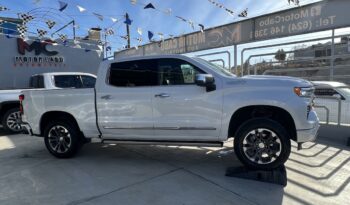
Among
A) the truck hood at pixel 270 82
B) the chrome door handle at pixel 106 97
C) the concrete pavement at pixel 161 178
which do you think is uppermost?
the truck hood at pixel 270 82

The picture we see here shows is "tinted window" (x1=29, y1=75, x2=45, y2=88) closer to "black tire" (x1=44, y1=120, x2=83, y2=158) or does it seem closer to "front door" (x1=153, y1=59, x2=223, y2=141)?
"black tire" (x1=44, y1=120, x2=83, y2=158)

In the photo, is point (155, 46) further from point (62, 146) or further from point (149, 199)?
point (149, 199)

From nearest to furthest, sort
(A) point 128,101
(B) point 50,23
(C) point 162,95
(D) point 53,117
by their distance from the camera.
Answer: (C) point 162,95 < (A) point 128,101 < (D) point 53,117 < (B) point 50,23

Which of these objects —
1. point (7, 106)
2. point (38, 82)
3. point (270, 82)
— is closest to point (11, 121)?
point (7, 106)

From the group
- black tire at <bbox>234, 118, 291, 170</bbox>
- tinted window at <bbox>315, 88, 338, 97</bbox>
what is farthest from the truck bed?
tinted window at <bbox>315, 88, 338, 97</bbox>

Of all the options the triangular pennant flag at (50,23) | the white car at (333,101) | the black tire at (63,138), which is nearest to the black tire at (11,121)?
the black tire at (63,138)

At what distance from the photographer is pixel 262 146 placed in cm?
481

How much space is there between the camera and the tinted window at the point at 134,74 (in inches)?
214

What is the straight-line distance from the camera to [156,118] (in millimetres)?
5289

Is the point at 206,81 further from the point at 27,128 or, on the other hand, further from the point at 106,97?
the point at 27,128

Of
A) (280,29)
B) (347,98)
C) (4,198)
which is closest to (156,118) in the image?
(4,198)

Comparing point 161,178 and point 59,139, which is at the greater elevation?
point 59,139

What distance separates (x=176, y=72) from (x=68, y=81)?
501 cm

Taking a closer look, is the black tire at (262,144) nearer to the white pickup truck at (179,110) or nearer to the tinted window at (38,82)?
the white pickup truck at (179,110)
